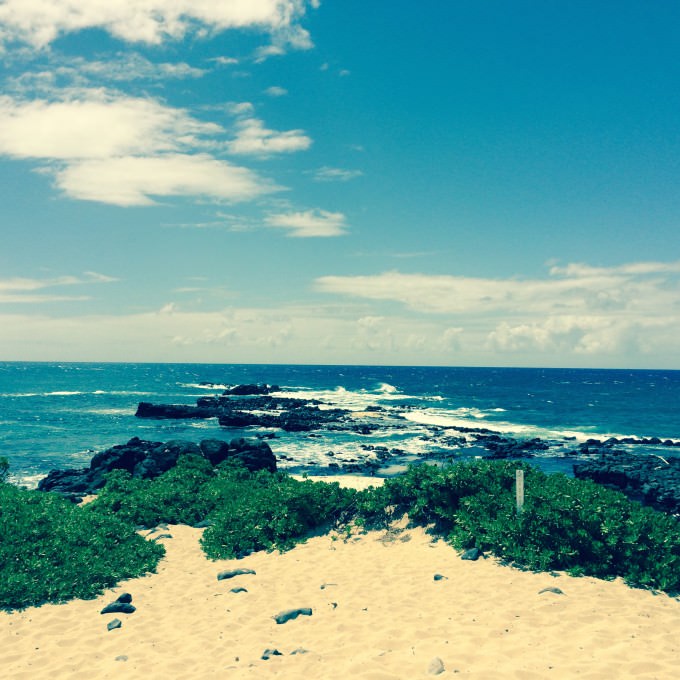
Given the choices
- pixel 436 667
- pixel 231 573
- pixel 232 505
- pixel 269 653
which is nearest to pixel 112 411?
pixel 232 505

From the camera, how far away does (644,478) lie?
26875 mm

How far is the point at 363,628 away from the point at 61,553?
670 cm

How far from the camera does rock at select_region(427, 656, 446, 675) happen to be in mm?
6980

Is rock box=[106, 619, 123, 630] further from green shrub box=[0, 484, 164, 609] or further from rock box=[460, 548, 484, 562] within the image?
rock box=[460, 548, 484, 562]

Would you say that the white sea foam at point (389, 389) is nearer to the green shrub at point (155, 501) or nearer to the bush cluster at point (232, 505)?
the bush cluster at point (232, 505)

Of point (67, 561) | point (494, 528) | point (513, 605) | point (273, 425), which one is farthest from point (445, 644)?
point (273, 425)

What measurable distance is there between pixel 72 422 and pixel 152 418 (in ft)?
25.4

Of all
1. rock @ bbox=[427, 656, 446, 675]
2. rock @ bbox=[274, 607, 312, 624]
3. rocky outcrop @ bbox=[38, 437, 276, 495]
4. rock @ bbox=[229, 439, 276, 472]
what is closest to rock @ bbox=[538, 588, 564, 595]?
rock @ bbox=[427, 656, 446, 675]

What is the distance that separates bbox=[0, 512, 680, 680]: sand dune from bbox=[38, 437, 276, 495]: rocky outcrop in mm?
12026

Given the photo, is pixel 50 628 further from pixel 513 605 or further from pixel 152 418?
pixel 152 418

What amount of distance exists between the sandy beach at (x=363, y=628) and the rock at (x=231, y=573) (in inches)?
6.5

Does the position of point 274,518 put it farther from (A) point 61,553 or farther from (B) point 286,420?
(B) point 286,420

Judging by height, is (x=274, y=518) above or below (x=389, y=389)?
above

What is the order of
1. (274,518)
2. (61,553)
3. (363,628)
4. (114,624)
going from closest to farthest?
1. (363,628)
2. (114,624)
3. (61,553)
4. (274,518)
